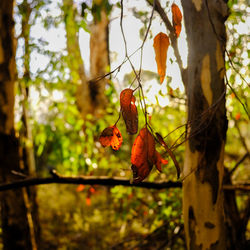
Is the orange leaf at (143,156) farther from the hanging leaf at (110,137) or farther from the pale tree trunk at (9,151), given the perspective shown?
the pale tree trunk at (9,151)

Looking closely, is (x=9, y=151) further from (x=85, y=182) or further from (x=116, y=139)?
(x=116, y=139)

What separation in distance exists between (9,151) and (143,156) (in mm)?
1870

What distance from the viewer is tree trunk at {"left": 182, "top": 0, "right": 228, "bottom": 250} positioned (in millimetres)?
1034

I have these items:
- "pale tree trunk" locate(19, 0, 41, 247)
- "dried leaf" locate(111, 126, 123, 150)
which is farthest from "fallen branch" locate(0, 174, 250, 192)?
"pale tree trunk" locate(19, 0, 41, 247)

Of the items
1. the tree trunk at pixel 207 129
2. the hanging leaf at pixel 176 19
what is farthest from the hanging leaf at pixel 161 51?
the tree trunk at pixel 207 129

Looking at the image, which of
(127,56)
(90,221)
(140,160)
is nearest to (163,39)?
(127,56)

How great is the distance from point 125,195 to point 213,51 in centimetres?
200

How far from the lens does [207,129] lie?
1.02m

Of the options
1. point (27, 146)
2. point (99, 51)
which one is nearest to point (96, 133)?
point (27, 146)

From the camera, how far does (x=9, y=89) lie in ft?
7.46

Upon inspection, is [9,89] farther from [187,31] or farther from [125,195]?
[187,31]

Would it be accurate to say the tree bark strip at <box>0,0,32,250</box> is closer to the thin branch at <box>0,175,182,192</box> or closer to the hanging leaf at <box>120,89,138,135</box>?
the thin branch at <box>0,175,182,192</box>

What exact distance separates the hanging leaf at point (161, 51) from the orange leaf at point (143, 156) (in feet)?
0.64

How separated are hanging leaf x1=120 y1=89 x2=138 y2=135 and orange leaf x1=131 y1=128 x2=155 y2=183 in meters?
0.03
